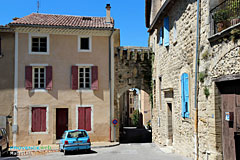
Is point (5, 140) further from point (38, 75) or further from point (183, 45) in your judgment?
point (183, 45)

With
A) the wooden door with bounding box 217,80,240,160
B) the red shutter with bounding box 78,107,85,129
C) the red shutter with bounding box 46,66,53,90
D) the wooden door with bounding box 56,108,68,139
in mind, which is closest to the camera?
the wooden door with bounding box 217,80,240,160

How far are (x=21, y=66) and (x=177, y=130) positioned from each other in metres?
10.3

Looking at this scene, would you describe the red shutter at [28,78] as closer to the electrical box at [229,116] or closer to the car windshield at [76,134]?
the car windshield at [76,134]

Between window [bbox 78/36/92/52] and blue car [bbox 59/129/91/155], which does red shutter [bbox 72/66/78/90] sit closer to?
window [bbox 78/36/92/52]

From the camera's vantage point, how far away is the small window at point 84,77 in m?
16.2

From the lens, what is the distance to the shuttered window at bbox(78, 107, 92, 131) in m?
15.9

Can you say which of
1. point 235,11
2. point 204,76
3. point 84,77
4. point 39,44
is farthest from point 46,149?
point 235,11

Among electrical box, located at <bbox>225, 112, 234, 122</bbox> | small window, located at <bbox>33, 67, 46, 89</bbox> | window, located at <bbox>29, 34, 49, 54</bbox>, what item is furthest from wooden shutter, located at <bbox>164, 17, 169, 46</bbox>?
small window, located at <bbox>33, 67, 46, 89</bbox>

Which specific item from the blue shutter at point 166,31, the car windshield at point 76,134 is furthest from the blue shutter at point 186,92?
the car windshield at point 76,134

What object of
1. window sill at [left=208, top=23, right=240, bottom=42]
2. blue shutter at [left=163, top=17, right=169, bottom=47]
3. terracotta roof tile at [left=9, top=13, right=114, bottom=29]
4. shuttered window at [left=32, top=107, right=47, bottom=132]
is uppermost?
terracotta roof tile at [left=9, top=13, right=114, bottom=29]

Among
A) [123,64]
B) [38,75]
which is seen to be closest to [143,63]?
[123,64]

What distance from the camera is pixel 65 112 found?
16078 mm

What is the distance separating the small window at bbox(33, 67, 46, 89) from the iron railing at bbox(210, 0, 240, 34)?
37.4 feet

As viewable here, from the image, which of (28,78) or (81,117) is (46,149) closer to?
(81,117)
